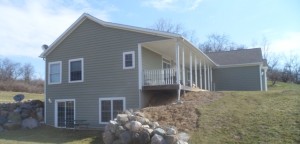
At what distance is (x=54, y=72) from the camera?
71.4 ft

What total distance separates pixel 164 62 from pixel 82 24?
20.3 ft

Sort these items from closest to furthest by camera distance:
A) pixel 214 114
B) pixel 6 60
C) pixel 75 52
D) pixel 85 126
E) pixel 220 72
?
1. pixel 214 114
2. pixel 85 126
3. pixel 75 52
4. pixel 220 72
5. pixel 6 60

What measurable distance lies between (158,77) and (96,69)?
155 inches

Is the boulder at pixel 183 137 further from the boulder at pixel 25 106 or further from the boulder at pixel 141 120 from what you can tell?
the boulder at pixel 25 106

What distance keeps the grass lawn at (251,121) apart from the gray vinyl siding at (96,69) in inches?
201

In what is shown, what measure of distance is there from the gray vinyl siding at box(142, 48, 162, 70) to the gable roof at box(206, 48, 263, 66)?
9950 mm

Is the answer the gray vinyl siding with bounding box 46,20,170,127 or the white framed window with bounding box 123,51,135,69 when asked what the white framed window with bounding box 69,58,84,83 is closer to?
the gray vinyl siding with bounding box 46,20,170,127

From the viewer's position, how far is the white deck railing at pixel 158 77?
1812cm

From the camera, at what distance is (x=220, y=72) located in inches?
1147

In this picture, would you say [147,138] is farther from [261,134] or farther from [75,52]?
[75,52]

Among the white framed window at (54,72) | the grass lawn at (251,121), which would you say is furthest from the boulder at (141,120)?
the white framed window at (54,72)

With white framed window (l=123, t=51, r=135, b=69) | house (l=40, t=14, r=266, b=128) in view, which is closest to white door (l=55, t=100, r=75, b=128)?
house (l=40, t=14, r=266, b=128)

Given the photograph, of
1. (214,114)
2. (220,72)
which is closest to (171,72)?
(214,114)

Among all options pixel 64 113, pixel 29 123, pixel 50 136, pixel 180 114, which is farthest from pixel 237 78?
pixel 29 123
